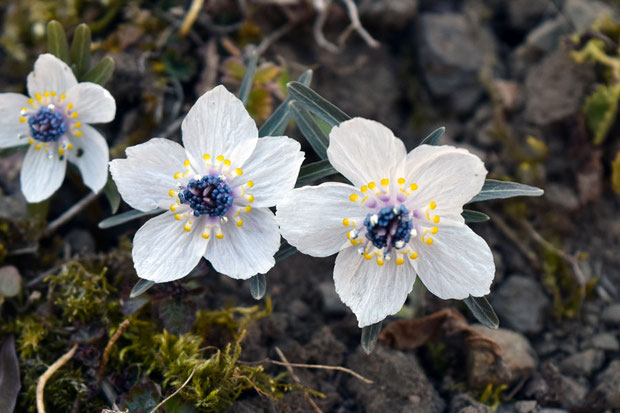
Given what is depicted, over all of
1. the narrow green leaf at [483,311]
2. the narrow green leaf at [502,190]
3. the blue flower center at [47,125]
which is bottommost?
the narrow green leaf at [483,311]

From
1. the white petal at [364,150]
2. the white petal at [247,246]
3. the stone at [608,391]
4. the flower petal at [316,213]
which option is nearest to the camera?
the white petal at [364,150]

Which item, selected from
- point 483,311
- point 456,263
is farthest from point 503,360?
point 456,263

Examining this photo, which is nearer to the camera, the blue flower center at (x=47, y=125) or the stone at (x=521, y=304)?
the blue flower center at (x=47, y=125)

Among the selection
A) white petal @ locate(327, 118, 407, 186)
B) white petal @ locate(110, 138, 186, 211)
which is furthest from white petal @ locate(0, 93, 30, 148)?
white petal @ locate(327, 118, 407, 186)

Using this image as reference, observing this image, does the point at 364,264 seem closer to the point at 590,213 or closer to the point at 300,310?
the point at 300,310

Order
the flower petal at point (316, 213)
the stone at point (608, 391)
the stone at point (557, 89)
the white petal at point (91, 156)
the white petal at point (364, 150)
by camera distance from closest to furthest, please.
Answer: the white petal at point (364, 150), the flower petal at point (316, 213), the stone at point (608, 391), the white petal at point (91, 156), the stone at point (557, 89)

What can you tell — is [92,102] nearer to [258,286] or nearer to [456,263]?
[258,286]

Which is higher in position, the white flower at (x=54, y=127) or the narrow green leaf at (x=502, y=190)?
the narrow green leaf at (x=502, y=190)

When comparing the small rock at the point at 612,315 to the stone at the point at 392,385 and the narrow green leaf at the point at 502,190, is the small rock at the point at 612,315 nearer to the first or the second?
the stone at the point at 392,385

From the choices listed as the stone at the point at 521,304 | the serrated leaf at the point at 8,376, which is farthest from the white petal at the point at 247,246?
Answer: the stone at the point at 521,304
